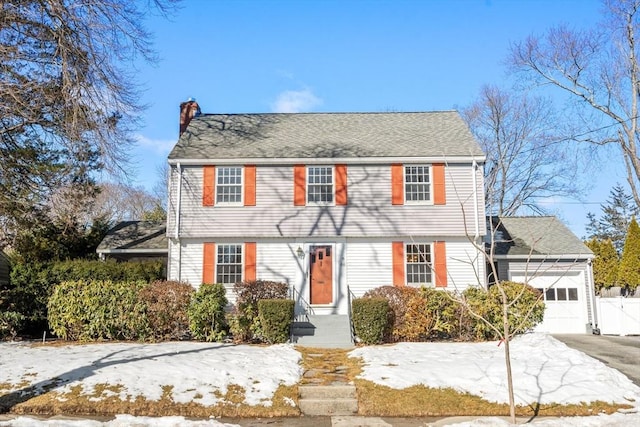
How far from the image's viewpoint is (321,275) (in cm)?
1555

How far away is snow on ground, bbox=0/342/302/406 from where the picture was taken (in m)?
8.11

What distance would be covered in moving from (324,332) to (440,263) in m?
4.71

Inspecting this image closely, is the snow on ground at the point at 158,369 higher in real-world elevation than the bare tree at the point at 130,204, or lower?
lower

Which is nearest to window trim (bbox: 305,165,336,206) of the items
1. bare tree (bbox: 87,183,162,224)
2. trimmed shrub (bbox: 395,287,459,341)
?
trimmed shrub (bbox: 395,287,459,341)

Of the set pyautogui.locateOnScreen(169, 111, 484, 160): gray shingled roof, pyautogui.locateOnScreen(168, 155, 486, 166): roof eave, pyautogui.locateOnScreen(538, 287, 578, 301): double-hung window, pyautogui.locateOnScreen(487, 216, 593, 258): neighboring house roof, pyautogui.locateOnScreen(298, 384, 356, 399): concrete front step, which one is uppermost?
pyautogui.locateOnScreen(169, 111, 484, 160): gray shingled roof

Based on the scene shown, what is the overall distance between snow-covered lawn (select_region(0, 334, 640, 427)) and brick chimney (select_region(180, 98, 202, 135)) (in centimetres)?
1098

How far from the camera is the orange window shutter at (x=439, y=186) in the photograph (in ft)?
52.1

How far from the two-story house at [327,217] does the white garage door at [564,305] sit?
10.5 feet

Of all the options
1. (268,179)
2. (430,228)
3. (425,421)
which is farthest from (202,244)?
(425,421)

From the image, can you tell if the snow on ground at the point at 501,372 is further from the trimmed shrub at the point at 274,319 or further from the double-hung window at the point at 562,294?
the double-hung window at the point at 562,294

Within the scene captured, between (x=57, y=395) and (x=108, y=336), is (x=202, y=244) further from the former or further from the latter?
(x=57, y=395)

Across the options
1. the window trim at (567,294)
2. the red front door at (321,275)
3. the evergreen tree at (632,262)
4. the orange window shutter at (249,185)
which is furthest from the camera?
the evergreen tree at (632,262)

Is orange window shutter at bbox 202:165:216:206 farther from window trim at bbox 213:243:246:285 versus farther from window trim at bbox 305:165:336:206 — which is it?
window trim at bbox 305:165:336:206

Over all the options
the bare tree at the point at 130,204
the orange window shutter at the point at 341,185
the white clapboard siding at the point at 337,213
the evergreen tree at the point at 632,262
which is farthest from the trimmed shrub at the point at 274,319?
the bare tree at the point at 130,204
